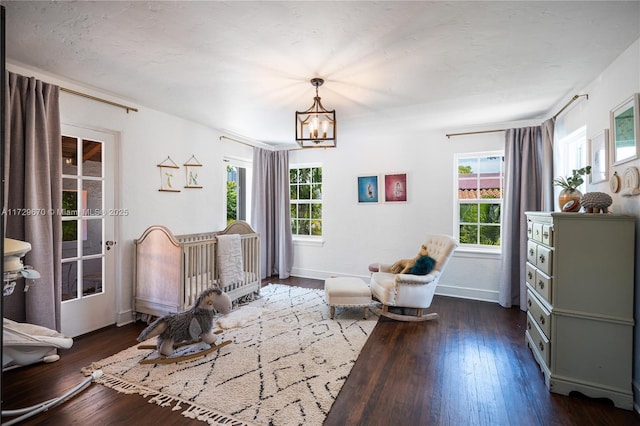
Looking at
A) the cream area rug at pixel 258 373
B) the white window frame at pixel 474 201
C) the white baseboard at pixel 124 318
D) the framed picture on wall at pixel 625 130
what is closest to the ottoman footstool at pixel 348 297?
the cream area rug at pixel 258 373

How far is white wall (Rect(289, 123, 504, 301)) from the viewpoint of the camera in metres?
4.07

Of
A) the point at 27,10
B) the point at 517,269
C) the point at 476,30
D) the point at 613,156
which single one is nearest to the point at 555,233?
the point at 613,156

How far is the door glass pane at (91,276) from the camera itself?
2.87 meters

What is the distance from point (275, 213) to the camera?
5125 millimetres

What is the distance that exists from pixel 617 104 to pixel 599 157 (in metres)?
0.42

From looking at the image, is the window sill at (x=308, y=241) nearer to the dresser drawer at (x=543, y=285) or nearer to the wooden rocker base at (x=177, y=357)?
the wooden rocker base at (x=177, y=357)

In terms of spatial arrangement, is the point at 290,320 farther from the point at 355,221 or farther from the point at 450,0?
the point at 450,0

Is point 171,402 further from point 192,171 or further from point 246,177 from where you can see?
point 246,177

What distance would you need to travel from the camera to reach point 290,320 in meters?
3.18

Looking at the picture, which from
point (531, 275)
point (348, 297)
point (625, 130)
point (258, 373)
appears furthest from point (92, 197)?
point (625, 130)

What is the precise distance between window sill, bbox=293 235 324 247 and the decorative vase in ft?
10.9

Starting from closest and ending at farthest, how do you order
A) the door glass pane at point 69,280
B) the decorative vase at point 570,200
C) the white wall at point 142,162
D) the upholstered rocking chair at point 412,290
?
the decorative vase at point 570,200 → the door glass pane at point 69,280 → the white wall at point 142,162 → the upholstered rocking chair at point 412,290

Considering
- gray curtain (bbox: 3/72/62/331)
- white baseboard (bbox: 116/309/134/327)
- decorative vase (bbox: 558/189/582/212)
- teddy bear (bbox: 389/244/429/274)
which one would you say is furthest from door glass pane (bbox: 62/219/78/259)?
decorative vase (bbox: 558/189/582/212)

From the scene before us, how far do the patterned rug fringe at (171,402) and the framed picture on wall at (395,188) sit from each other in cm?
349
